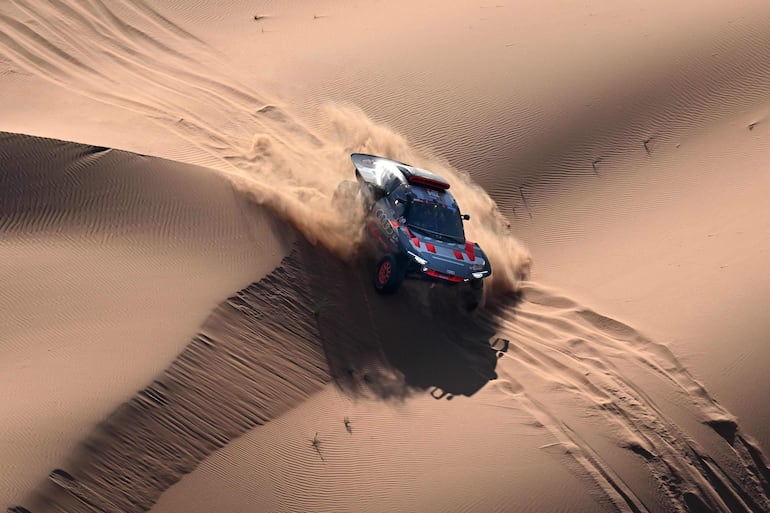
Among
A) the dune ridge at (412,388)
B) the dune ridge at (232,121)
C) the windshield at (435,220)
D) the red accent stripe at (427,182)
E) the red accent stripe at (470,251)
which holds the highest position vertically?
the dune ridge at (232,121)

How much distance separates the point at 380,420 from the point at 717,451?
4782 millimetres

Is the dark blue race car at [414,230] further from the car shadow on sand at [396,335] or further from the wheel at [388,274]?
the car shadow on sand at [396,335]

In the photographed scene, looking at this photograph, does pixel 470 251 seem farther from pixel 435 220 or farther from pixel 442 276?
pixel 442 276

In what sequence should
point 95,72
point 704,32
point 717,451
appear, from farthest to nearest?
point 704,32 → point 95,72 → point 717,451

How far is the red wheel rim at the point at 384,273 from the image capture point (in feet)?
43.1

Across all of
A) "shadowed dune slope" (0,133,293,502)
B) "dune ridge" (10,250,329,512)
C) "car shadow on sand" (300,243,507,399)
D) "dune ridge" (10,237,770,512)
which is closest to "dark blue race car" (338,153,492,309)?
"car shadow on sand" (300,243,507,399)

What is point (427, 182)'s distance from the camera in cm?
1435

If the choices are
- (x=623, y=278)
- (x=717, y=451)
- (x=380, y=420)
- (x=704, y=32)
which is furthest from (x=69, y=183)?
(x=704, y=32)

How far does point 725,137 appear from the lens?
17.8 meters

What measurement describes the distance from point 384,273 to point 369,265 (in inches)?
25.6

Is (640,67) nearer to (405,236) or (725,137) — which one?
(725,137)

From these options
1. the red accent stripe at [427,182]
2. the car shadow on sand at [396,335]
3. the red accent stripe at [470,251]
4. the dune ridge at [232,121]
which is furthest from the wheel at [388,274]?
the red accent stripe at [427,182]

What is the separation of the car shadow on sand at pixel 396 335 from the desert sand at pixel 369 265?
0.04m

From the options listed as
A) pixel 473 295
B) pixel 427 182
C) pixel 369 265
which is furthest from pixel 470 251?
pixel 369 265
